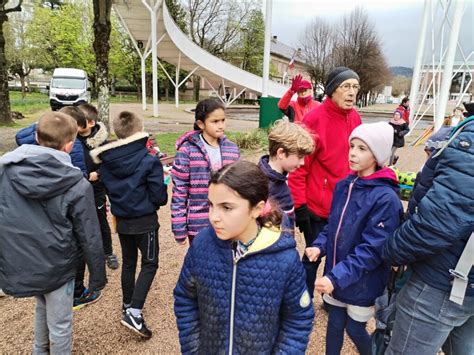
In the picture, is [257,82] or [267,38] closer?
[267,38]

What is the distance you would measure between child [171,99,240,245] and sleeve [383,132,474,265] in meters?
1.46

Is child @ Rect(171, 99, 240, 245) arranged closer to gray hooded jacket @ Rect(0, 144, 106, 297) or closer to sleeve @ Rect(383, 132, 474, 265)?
gray hooded jacket @ Rect(0, 144, 106, 297)

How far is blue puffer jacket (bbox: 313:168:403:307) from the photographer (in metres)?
1.93

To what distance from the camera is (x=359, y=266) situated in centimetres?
193

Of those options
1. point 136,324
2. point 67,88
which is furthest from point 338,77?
point 67,88

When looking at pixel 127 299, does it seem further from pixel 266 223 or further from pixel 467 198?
pixel 467 198

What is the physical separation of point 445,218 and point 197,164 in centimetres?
163

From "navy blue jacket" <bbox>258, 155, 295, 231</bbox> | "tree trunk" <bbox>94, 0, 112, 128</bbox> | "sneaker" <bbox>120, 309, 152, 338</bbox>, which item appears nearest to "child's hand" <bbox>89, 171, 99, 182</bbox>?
"sneaker" <bbox>120, 309, 152, 338</bbox>

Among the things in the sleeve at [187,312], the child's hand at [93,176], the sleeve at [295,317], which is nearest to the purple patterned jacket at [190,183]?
the sleeve at [187,312]

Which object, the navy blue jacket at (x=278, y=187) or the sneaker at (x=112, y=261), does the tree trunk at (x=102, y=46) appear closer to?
the sneaker at (x=112, y=261)

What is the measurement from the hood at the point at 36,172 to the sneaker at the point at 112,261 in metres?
1.98

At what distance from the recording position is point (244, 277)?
150 cm

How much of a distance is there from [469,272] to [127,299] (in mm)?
2426

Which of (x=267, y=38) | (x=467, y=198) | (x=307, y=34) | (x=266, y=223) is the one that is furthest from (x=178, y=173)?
(x=307, y=34)
